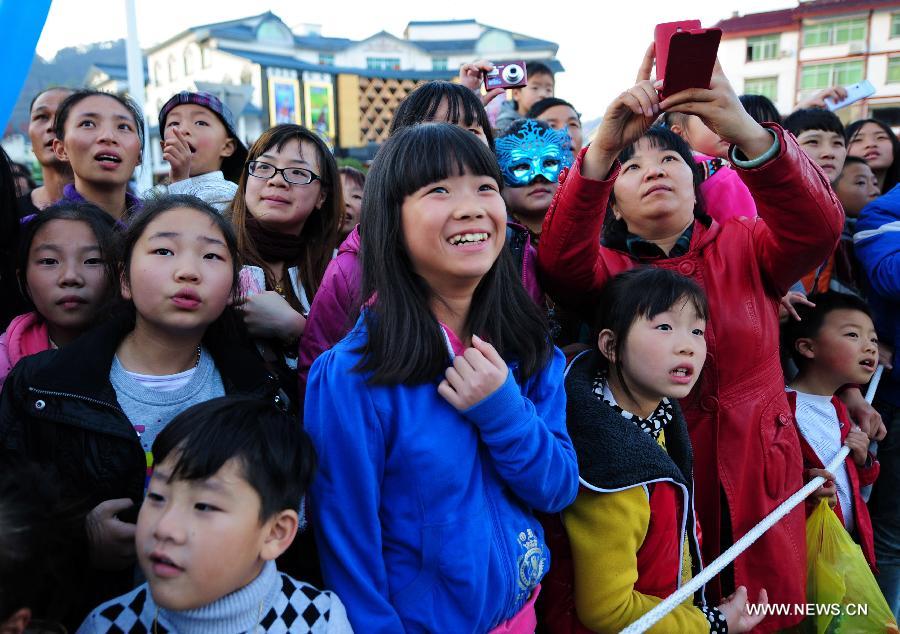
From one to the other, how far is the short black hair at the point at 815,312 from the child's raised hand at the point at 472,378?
189 cm

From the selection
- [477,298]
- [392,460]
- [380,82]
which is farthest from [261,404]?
[380,82]

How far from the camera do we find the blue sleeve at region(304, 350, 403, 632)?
54.8 inches

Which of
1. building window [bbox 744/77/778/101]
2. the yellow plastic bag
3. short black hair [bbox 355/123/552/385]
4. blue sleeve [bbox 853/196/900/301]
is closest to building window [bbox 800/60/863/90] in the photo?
building window [bbox 744/77/778/101]

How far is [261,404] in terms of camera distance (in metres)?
1.49

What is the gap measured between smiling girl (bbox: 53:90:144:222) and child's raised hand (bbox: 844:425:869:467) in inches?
119

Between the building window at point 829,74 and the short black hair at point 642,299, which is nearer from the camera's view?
the short black hair at point 642,299

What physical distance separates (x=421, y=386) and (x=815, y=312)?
212 cm

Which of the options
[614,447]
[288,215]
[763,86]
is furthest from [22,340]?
[763,86]

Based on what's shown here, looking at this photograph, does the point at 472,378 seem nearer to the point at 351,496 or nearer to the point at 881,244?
the point at 351,496

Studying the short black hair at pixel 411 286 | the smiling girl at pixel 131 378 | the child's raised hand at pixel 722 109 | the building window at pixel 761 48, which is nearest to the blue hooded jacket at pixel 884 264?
the child's raised hand at pixel 722 109

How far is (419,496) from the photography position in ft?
4.71

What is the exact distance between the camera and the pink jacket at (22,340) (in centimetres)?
182

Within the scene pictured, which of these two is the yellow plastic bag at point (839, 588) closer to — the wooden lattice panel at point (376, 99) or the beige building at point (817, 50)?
the wooden lattice panel at point (376, 99)

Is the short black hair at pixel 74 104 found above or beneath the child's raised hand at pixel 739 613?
above
